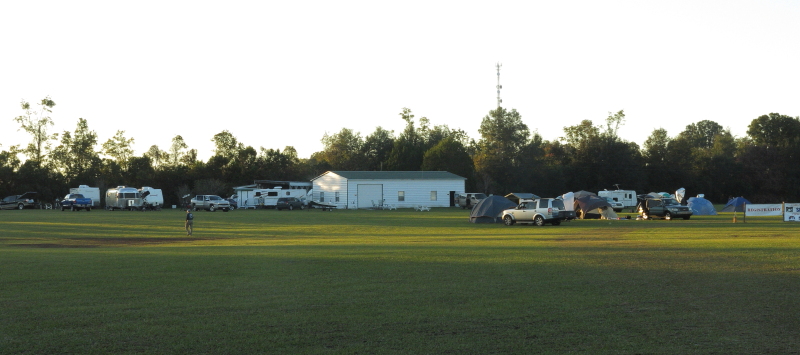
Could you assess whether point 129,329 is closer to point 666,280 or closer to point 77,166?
point 666,280

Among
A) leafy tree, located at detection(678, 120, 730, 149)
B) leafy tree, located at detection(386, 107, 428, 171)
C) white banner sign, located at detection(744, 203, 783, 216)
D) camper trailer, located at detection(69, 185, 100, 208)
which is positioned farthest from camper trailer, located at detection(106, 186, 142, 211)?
leafy tree, located at detection(678, 120, 730, 149)

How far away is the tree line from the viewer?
3098 inches

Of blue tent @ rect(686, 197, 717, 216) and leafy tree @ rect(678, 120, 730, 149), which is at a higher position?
leafy tree @ rect(678, 120, 730, 149)

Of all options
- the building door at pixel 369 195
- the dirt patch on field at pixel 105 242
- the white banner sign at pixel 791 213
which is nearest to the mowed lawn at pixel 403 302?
the dirt patch on field at pixel 105 242

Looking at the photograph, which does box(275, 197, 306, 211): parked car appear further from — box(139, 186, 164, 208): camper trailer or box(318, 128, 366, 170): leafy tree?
box(318, 128, 366, 170): leafy tree

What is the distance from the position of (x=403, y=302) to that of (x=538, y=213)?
25.6m

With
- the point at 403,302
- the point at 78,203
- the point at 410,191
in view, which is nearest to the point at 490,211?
the point at 403,302

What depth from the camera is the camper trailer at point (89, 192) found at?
211 feet

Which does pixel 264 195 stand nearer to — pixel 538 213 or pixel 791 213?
pixel 538 213

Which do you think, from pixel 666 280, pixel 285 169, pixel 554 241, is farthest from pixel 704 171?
pixel 666 280

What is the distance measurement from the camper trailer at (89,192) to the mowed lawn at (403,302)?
Answer: 165ft

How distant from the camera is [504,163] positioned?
83.9 m

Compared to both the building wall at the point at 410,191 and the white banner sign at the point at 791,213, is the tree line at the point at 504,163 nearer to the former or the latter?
the building wall at the point at 410,191

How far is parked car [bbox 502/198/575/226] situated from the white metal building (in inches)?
1306
